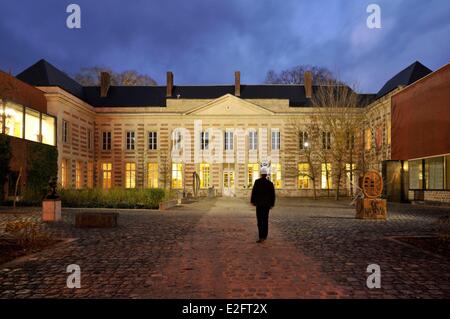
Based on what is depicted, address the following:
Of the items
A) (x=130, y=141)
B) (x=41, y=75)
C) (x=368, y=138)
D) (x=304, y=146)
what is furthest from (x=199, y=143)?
(x=368, y=138)

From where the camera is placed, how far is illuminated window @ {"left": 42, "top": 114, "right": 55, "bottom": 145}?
28656 mm

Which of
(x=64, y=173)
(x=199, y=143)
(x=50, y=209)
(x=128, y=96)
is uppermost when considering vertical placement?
(x=128, y=96)

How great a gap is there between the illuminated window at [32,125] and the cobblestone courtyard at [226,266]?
58.7 feet

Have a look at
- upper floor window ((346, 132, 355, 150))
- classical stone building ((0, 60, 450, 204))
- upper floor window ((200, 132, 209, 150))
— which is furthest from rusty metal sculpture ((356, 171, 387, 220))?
upper floor window ((200, 132, 209, 150))

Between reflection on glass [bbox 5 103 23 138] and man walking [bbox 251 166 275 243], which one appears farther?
reflection on glass [bbox 5 103 23 138]

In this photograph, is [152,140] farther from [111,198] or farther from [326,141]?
[111,198]

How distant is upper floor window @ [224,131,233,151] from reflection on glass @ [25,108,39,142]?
61.7 ft

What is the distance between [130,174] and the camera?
134 ft

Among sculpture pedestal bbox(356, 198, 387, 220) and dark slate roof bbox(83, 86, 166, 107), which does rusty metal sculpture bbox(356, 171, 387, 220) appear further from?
dark slate roof bbox(83, 86, 166, 107)

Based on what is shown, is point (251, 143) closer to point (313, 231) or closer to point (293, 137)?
point (293, 137)

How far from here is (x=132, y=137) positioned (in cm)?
4075

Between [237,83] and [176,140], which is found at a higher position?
[237,83]

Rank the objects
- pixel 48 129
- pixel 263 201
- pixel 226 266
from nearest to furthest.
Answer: pixel 226 266 < pixel 263 201 < pixel 48 129

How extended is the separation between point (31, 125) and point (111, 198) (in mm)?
10937
